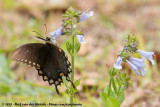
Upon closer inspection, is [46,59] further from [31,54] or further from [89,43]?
[89,43]

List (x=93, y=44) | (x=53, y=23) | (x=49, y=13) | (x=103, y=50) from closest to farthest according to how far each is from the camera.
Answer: (x=103, y=50) < (x=93, y=44) < (x=53, y=23) < (x=49, y=13)

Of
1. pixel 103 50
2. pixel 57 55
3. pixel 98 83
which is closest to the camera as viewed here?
pixel 57 55

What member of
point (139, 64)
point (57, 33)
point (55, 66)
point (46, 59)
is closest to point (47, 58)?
point (46, 59)

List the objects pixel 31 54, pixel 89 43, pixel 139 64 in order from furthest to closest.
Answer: pixel 89 43
pixel 31 54
pixel 139 64

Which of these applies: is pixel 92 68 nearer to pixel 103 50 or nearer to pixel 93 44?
pixel 103 50

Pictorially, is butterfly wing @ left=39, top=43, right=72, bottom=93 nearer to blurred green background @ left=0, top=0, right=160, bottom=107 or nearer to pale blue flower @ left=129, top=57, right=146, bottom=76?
blurred green background @ left=0, top=0, right=160, bottom=107

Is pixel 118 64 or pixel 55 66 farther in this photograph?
pixel 55 66

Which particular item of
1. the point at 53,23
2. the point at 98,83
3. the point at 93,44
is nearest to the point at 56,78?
the point at 98,83
